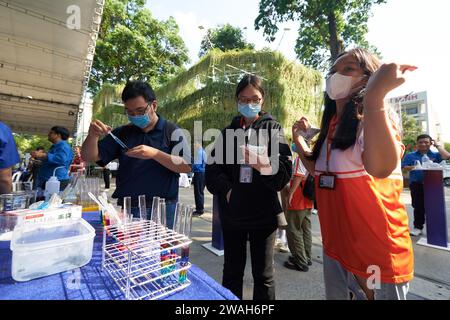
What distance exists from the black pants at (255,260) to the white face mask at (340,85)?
2.92 ft

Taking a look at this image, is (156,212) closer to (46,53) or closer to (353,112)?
(353,112)

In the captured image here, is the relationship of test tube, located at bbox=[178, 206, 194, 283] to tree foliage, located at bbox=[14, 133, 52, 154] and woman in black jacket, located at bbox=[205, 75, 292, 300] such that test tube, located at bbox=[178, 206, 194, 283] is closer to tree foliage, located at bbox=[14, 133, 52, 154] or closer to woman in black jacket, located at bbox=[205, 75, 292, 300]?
woman in black jacket, located at bbox=[205, 75, 292, 300]

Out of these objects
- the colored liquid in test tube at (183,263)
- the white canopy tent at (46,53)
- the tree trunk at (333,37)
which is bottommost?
the colored liquid in test tube at (183,263)

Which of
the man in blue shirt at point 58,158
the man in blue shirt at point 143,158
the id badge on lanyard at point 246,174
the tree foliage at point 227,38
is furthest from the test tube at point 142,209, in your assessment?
the tree foliage at point 227,38

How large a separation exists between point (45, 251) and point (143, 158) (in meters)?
0.73

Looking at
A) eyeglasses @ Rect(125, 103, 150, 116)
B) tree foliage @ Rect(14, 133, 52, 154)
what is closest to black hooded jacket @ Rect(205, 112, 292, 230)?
eyeglasses @ Rect(125, 103, 150, 116)

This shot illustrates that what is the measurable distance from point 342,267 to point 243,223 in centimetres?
59

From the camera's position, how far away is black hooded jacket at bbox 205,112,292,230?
4.89 feet

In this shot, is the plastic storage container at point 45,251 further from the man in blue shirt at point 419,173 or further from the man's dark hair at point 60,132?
the man in blue shirt at point 419,173

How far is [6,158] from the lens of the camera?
6.10ft

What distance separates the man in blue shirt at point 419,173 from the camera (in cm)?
429

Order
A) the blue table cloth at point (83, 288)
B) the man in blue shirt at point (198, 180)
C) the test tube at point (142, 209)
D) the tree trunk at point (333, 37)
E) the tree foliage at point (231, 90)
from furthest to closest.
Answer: the tree foliage at point (231, 90)
the tree trunk at point (333, 37)
the man in blue shirt at point (198, 180)
the test tube at point (142, 209)
the blue table cloth at point (83, 288)

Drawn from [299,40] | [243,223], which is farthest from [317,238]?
[299,40]
